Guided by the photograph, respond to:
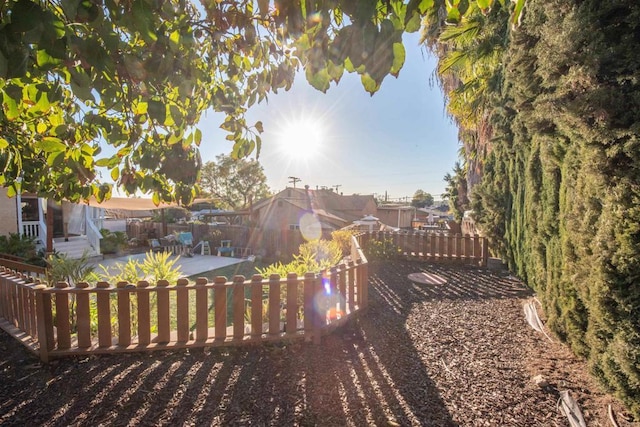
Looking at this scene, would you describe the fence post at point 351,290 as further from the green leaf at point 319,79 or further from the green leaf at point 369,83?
the green leaf at point 369,83

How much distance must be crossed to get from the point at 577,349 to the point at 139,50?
436cm

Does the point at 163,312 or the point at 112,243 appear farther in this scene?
the point at 112,243

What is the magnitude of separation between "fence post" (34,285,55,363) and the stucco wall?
10.9m

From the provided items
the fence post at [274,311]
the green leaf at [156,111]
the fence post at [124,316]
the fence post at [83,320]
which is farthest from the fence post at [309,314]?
the green leaf at [156,111]

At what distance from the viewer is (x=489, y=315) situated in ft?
14.0

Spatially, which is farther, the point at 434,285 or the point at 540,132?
the point at 434,285

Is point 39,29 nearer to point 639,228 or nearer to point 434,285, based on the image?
point 639,228

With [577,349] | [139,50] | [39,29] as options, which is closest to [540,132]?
[577,349]

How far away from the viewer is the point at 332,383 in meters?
2.69

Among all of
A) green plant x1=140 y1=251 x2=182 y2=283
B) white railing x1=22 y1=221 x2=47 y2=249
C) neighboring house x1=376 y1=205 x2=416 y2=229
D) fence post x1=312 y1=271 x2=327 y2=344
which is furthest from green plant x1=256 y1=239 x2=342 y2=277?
neighboring house x1=376 y1=205 x2=416 y2=229

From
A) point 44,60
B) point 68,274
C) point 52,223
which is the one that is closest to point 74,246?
point 52,223

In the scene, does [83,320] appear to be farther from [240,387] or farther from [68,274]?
[68,274]

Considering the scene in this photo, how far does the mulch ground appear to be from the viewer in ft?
7.37

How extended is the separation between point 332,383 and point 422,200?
6741 cm
